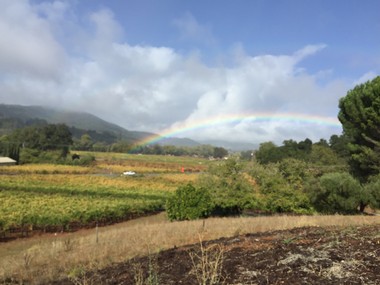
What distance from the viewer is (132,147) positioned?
190 metres

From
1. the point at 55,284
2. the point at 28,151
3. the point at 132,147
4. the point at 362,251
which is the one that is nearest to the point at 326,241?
the point at 362,251

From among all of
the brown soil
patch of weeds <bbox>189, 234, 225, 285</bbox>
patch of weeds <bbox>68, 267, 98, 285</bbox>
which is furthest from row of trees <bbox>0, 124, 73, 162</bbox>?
patch of weeds <bbox>189, 234, 225, 285</bbox>

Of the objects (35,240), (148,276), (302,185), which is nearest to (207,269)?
(148,276)

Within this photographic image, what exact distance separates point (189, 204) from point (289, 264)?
2292 cm

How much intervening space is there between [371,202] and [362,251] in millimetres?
26727

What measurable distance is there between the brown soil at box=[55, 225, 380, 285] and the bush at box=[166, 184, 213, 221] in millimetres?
20484

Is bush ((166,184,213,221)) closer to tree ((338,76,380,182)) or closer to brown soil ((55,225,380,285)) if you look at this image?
tree ((338,76,380,182))

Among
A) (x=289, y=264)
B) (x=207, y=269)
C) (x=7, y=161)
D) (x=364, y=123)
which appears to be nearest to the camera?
(x=207, y=269)

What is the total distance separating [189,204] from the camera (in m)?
28.5

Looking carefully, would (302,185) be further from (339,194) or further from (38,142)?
(38,142)

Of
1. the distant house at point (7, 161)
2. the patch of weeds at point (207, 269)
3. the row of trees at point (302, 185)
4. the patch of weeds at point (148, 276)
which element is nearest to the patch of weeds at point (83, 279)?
the patch of weeds at point (148, 276)

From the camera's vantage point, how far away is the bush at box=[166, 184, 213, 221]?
28.2 metres

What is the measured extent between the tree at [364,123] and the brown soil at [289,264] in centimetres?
2665

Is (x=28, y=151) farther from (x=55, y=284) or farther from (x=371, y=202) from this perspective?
(x=55, y=284)
